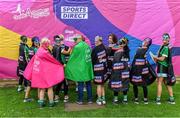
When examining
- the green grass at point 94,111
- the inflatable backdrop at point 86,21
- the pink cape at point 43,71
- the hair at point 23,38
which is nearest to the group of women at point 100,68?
the pink cape at point 43,71

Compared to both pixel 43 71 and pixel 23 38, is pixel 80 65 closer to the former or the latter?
pixel 43 71

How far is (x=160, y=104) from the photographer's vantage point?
9.01m

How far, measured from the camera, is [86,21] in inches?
420

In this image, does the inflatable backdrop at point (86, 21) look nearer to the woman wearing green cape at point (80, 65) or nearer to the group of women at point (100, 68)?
the group of women at point (100, 68)

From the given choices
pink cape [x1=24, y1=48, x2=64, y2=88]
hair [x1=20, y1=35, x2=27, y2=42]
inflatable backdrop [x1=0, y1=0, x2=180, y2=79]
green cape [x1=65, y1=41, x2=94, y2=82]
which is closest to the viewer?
pink cape [x1=24, y1=48, x2=64, y2=88]

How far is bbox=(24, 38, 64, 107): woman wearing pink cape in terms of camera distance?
858 cm

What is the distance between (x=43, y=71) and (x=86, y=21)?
2.70m

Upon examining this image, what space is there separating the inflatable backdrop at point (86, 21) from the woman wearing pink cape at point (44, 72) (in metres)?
1.93

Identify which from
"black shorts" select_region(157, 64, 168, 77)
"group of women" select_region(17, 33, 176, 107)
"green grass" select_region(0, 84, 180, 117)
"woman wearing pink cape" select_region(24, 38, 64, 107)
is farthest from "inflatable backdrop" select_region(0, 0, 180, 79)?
"black shorts" select_region(157, 64, 168, 77)

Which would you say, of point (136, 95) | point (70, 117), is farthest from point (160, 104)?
point (70, 117)

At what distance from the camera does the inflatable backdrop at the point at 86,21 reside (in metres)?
10.4

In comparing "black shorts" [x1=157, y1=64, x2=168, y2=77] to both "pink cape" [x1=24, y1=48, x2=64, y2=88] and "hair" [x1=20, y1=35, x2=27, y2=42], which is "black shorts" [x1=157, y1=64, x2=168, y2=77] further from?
"hair" [x1=20, y1=35, x2=27, y2=42]

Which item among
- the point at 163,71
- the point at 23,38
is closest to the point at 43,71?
the point at 23,38

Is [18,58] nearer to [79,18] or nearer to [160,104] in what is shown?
[79,18]
